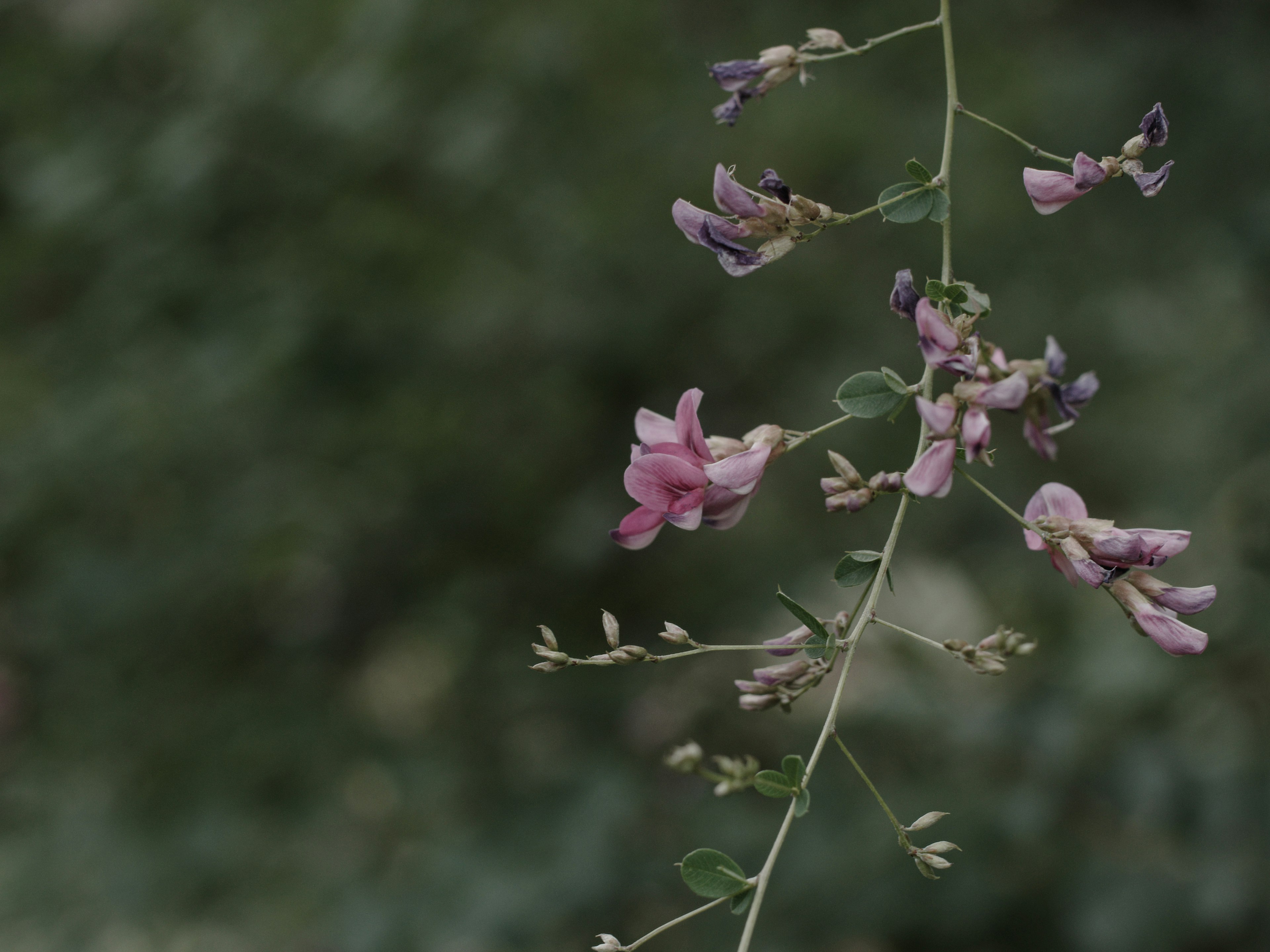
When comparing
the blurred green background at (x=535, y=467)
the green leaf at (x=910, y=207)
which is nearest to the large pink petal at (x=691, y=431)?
the green leaf at (x=910, y=207)

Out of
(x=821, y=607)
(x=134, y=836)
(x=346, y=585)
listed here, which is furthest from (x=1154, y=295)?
(x=134, y=836)

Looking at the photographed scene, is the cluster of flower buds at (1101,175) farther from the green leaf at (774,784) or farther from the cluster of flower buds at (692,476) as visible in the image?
the green leaf at (774,784)

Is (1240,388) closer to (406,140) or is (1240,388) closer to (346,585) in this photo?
(406,140)

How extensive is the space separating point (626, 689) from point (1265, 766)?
1.61 metres

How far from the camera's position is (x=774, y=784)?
0.82 meters

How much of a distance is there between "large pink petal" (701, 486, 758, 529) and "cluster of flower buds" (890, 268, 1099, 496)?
0.14m

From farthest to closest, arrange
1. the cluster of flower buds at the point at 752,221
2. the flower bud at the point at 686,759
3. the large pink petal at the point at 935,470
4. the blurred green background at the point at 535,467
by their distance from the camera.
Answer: the blurred green background at the point at 535,467 < the flower bud at the point at 686,759 < the cluster of flower buds at the point at 752,221 < the large pink petal at the point at 935,470

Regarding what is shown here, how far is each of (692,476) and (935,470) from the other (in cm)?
18

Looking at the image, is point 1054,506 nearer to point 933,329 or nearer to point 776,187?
point 933,329

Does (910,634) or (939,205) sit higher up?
(939,205)

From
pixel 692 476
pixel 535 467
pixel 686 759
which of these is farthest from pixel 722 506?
pixel 535 467

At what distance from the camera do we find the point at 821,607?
354cm

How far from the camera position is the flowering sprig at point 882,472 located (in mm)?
730

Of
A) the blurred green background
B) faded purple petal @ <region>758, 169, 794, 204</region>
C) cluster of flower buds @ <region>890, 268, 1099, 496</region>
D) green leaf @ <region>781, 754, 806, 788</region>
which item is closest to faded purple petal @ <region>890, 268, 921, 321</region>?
cluster of flower buds @ <region>890, 268, 1099, 496</region>
